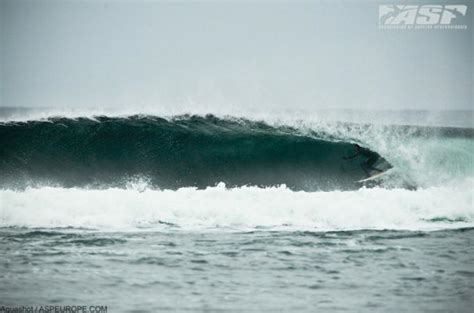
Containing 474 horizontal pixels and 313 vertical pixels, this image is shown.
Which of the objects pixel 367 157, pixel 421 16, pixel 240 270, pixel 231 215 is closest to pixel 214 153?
pixel 231 215

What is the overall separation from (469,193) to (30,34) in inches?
305

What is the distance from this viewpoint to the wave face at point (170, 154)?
29.3 ft

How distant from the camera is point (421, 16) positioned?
8.20m

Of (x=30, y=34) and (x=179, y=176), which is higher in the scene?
(x=30, y=34)

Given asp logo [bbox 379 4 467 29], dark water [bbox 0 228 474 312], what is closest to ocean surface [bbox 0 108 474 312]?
dark water [bbox 0 228 474 312]

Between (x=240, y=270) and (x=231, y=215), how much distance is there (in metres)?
1.94

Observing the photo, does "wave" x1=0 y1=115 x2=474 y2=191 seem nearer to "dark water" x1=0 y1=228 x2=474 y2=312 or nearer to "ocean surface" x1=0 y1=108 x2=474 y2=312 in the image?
"ocean surface" x1=0 y1=108 x2=474 y2=312

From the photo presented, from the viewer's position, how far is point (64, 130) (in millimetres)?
10094

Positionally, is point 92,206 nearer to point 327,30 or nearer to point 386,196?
point 386,196

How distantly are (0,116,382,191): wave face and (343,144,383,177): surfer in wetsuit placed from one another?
0.12 metres

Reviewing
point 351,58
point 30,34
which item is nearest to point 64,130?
point 30,34

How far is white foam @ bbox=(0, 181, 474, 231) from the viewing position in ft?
22.8

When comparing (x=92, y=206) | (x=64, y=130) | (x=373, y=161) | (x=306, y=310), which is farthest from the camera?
(x=64, y=130)

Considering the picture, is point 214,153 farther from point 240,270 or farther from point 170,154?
point 240,270
